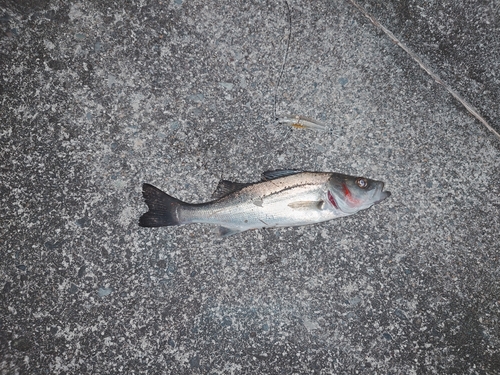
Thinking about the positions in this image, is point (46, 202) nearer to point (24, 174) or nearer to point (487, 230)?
point (24, 174)

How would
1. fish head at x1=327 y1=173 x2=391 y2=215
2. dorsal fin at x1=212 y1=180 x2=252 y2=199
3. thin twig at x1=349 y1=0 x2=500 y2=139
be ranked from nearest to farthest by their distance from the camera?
1. fish head at x1=327 y1=173 x2=391 y2=215
2. dorsal fin at x1=212 y1=180 x2=252 y2=199
3. thin twig at x1=349 y1=0 x2=500 y2=139


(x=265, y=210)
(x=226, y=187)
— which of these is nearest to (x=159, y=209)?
(x=226, y=187)

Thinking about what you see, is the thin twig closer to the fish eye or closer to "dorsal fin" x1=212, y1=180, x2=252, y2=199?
the fish eye

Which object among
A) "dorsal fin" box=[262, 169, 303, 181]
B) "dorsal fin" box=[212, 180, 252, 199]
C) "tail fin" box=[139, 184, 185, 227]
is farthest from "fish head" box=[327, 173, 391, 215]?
"tail fin" box=[139, 184, 185, 227]

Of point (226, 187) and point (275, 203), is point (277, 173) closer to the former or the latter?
point (275, 203)

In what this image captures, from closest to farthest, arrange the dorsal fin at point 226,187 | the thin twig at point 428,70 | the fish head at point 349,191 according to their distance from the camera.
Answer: the fish head at point 349,191, the dorsal fin at point 226,187, the thin twig at point 428,70

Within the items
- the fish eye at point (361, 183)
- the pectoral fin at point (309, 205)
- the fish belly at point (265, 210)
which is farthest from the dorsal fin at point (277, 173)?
the fish eye at point (361, 183)

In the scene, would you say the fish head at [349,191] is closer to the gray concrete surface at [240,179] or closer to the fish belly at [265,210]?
the fish belly at [265,210]

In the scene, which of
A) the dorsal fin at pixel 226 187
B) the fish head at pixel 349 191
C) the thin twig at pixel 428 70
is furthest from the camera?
the thin twig at pixel 428 70
